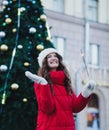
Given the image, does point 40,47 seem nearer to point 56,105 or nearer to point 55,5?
point 56,105

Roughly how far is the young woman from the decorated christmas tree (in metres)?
2.47

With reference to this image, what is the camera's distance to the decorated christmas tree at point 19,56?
23.1 feet

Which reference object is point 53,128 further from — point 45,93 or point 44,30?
point 44,30

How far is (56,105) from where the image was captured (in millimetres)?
4438

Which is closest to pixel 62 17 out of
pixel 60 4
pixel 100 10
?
pixel 60 4

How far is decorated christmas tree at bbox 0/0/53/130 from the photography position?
7.05 m

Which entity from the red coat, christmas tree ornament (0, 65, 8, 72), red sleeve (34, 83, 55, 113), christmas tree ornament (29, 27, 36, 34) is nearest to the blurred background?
christmas tree ornament (29, 27, 36, 34)

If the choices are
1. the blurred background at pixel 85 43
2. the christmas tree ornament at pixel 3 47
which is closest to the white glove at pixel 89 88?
the christmas tree ornament at pixel 3 47

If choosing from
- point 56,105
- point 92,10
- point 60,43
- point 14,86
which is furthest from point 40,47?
point 92,10

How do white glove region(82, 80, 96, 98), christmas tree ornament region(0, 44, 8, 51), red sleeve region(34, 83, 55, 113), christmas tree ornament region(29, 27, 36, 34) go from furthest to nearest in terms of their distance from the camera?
1. christmas tree ornament region(29, 27, 36, 34)
2. christmas tree ornament region(0, 44, 8, 51)
3. white glove region(82, 80, 96, 98)
4. red sleeve region(34, 83, 55, 113)

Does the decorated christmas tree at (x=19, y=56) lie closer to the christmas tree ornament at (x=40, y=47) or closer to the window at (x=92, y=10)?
the christmas tree ornament at (x=40, y=47)

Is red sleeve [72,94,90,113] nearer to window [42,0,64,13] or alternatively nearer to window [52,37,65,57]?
window [52,37,65,57]

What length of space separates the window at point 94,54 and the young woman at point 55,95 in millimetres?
14530

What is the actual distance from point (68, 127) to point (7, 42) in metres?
3.26
